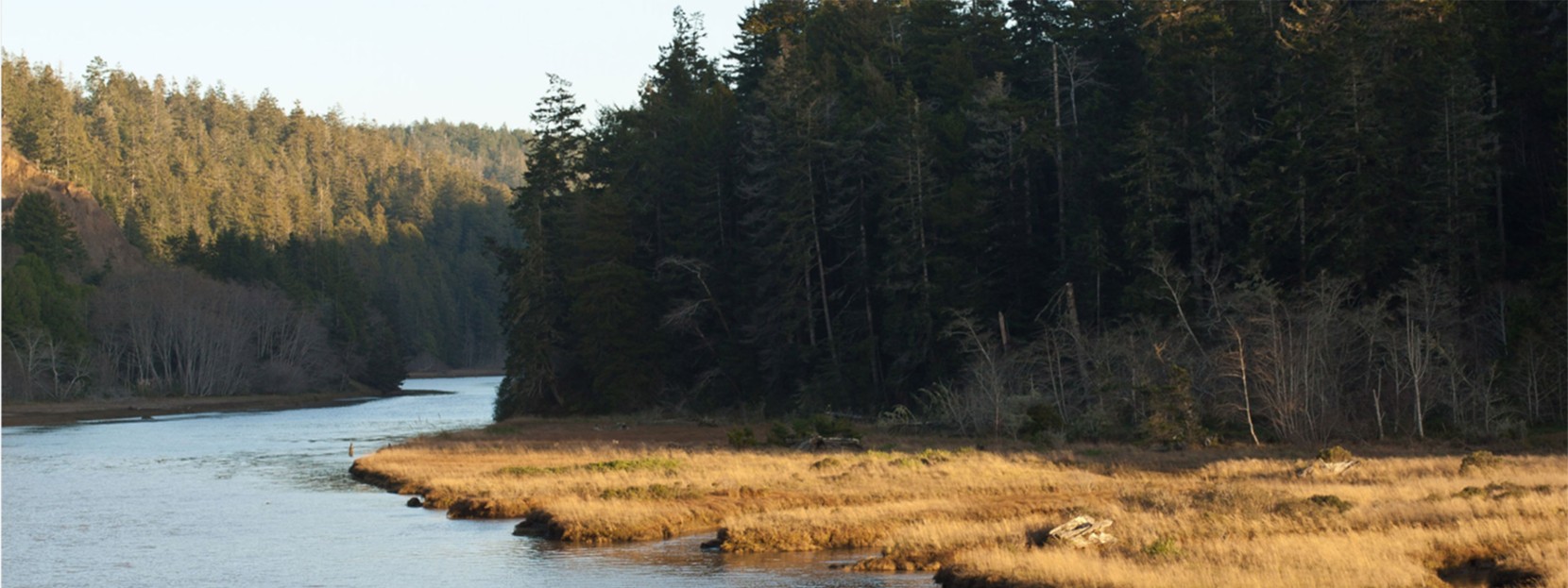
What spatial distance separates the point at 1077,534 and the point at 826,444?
24.4 m

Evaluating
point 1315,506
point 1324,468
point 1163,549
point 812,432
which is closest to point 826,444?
point 812,432

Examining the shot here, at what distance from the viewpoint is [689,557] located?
2633 centimetres

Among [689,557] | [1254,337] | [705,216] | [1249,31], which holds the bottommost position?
[689,557]

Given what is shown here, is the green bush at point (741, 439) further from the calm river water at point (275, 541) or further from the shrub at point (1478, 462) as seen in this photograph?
the shrub at point (1478, 462)

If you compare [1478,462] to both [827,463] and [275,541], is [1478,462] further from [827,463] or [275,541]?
[275,541]

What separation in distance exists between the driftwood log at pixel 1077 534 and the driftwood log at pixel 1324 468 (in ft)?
37.4

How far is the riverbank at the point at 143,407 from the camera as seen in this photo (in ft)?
312

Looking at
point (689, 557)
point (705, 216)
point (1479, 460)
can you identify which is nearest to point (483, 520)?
point (689, 557)

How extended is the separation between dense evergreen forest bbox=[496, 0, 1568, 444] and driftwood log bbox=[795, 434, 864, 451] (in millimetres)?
5873

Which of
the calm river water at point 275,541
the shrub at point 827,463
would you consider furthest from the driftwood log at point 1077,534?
the shrub at point 827,463

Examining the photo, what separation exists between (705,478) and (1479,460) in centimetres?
1831

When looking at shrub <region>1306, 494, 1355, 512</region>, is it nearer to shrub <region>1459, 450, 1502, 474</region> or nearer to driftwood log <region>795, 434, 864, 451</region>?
shrub <region>1459, 450, 1502, 474</region>

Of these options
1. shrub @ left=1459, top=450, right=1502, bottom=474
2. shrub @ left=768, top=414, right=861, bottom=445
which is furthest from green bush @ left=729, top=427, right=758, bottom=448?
shrub @ left=1459, top=450, right=1502, bottom=474

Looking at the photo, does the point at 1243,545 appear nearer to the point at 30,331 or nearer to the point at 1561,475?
the point at 1561,475
